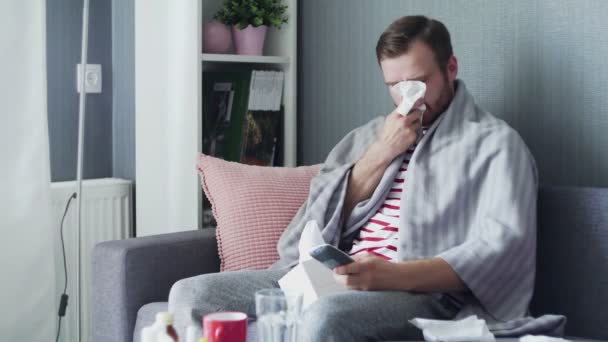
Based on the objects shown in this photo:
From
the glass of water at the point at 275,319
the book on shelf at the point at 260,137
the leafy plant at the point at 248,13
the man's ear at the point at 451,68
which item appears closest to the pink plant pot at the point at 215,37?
the leafy plant at the point at 248,13

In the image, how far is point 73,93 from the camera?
2811mm

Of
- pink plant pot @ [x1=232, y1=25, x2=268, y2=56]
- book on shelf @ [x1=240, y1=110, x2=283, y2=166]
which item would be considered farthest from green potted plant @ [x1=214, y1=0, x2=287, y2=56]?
book on shelf @ [x1=240, y1=110, x2=283, y2=166]

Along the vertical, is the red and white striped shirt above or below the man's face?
below

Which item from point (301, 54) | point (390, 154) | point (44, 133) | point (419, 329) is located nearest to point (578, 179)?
point (390, 154)

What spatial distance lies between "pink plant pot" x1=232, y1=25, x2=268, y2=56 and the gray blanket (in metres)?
0.72

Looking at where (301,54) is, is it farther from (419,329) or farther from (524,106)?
(419,329)

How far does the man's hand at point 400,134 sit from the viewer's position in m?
2.04

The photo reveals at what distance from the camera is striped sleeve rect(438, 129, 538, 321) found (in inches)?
69.6

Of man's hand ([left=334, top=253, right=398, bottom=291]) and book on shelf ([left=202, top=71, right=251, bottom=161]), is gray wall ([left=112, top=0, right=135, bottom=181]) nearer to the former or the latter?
Result: book on shelf ([left=202, top=71, right=251, bottom=161])

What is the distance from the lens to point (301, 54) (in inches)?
114

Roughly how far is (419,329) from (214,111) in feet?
4.19

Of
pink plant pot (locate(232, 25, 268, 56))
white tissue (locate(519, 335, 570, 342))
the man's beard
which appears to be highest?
pink plant pot (locate(232, 25, 268, 56))

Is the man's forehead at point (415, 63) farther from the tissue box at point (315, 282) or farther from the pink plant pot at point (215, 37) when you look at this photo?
the pink plant pot at point (215, 37)

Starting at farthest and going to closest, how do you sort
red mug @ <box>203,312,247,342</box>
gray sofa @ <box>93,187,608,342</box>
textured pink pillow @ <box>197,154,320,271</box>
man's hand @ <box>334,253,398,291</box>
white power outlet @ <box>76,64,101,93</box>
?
white power outlet @ <box>76,64,101,93</box> → textured pink pillow @ <box>197,154,320,271</box> → gray sofa @ <box>93,187,608,342</box> → man's hand @ <box>334,253,398,291</box> → red mug @ <box>203,312,247,342</box>
